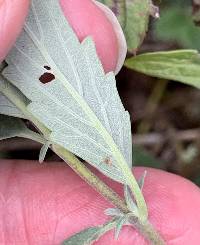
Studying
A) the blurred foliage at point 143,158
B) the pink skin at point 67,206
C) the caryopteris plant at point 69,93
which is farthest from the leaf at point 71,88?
the blurred foliage at point 143,158

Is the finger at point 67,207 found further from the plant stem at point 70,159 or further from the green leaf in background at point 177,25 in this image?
the green leaf in background at point 177,25

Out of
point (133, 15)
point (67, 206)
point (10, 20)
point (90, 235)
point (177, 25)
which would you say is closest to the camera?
point (10, 20)

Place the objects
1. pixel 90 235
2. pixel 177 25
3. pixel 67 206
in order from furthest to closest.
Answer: pixel 177 25 → pixel 67 206 → pixel 90 235

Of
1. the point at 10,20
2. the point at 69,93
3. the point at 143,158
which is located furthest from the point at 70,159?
the point at 143,158

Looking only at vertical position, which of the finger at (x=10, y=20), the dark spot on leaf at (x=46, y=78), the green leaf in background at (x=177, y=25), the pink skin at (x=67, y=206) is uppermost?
the finger at (x=10, y=20)

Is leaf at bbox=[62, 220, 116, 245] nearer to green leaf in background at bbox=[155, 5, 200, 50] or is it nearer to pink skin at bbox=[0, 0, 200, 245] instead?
pink skin at bbox=[0, 0, 200, 245]

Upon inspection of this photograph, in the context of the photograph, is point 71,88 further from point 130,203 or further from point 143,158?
point 143,158

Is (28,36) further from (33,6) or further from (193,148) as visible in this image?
(193,148)
